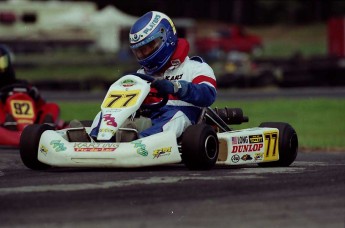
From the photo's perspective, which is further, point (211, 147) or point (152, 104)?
point (152, 104)

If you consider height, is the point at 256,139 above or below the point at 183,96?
below

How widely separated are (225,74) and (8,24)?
23171 millimetres

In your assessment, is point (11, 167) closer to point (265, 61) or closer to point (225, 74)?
point (225, 74)

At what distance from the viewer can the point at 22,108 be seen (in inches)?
525

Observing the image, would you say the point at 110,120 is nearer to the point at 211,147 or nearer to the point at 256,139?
the point at 211,147

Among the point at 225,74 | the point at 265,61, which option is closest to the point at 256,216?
the point at 225,74

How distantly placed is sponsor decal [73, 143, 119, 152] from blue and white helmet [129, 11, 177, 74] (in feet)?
3.99

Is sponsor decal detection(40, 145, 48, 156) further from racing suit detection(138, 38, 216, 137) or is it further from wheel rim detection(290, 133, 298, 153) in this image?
wheel rim detection(290, 133, 298, 153)

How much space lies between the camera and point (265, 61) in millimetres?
33500

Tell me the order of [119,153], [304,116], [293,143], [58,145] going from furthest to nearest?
1. [304,116]
2. [293,143]
3. [58,145]
4. [119,153]

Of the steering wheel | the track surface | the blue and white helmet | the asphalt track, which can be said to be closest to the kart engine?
the blue and white helmet

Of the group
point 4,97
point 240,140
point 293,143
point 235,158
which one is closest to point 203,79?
point 240,140

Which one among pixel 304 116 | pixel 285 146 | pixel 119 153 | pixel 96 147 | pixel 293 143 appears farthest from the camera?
pixel 304 116

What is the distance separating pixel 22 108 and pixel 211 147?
18.6 feet
